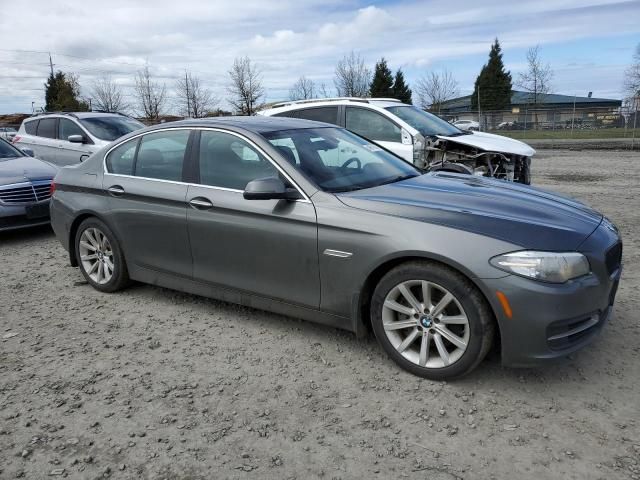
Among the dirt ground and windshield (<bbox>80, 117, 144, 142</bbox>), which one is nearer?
the dirt ground

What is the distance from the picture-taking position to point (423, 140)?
8648 mm

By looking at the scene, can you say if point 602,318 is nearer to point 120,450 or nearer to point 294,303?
point 294,303

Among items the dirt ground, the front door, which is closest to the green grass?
the dirt ground

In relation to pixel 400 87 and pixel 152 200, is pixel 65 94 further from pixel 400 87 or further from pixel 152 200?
pixel 152 200

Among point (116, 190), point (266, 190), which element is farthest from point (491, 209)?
point (116, 190)

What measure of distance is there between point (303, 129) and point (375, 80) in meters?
51.4

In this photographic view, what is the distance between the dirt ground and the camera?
2.73 m

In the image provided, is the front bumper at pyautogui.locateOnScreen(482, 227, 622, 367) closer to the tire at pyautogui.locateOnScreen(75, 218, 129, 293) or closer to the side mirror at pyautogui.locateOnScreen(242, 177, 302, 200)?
the side mirror at pyautogui.locateOnScreen(242, 177, 302, 200)

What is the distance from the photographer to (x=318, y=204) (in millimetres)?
3752

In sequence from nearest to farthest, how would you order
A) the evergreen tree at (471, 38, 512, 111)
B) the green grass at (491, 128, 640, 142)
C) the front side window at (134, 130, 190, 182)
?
the front side window at (134, 130, 190, 182) → the green grass at (491, 128, 640, 142) → the evergreen tree at (471, 38, 512, 111)

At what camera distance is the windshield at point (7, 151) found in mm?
8402

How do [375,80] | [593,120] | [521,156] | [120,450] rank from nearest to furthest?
[120,450] < [521,156] < [593,120] < [375,80]

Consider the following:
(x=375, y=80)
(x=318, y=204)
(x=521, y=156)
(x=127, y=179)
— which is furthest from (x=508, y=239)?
(x=375, y=80)

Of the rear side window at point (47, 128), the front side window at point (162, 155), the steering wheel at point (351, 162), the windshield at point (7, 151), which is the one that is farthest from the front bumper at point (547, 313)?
the rear side window at point (47, 128)
